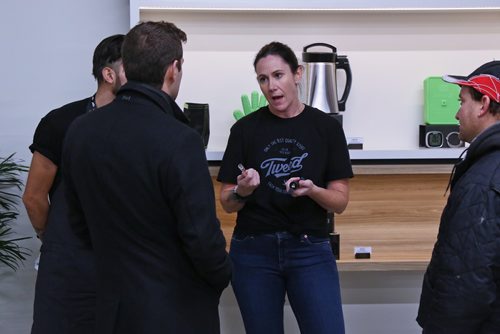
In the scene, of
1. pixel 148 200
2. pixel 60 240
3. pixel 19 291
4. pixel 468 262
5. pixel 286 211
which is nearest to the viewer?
pixel 148 200

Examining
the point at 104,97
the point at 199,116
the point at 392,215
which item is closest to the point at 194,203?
the point at 104,97

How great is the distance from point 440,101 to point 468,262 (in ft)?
5.90

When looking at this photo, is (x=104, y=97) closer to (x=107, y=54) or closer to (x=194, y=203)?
(x=107, y=54)

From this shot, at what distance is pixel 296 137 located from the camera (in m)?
2.58

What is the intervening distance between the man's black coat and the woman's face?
0.82 metres

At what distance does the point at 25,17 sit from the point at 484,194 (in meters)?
2.43

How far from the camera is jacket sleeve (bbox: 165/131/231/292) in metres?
1.68

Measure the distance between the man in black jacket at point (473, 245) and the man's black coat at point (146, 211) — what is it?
0.55 metres

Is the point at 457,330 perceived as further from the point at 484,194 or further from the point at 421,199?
the point at 421,199

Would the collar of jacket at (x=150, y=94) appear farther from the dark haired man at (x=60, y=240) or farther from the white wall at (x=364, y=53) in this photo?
the white wall at (x=364, y=53)

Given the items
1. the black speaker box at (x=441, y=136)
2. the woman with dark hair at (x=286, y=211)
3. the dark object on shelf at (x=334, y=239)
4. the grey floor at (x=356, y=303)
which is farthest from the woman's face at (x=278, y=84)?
the grey floor at (x=356, y=303)

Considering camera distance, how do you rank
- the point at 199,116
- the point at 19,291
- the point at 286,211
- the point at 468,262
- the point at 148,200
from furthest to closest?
the point at 19,291, the point at 199,116, the point at 286,211, the point at 468,262, the point at 148,200

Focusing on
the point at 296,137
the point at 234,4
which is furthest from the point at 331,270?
the point at 234,4

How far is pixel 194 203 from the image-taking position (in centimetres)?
170
